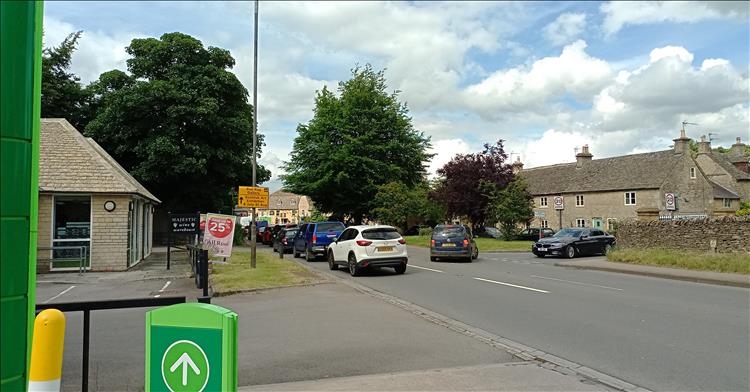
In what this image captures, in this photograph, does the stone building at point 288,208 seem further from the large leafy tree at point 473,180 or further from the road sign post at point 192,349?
the road sign post at point 192,349

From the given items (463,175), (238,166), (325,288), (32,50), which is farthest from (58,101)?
(32,50)

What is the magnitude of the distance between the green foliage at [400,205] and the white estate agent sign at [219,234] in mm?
29990

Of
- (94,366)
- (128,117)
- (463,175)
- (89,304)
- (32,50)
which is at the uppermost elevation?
(128,117)

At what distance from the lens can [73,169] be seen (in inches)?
750

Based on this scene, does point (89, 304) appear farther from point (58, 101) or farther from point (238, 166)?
point (58, 101)

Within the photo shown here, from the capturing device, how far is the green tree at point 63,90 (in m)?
36.3

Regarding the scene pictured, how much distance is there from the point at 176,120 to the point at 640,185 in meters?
39.5

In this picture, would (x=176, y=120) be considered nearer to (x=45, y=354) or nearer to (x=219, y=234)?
(x=219, y=234)

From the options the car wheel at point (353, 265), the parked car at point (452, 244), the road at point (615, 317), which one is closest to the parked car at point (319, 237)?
the parked car at point (452, 244)

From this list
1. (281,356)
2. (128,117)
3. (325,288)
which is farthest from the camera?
(128,117)

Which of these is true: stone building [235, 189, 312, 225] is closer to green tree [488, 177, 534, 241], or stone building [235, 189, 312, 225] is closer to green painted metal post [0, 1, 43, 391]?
green tree [488, 177, 534, 241]

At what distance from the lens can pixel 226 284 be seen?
13758 millimetres

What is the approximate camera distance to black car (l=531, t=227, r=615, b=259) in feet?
89.5

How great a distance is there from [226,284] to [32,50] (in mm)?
12136
